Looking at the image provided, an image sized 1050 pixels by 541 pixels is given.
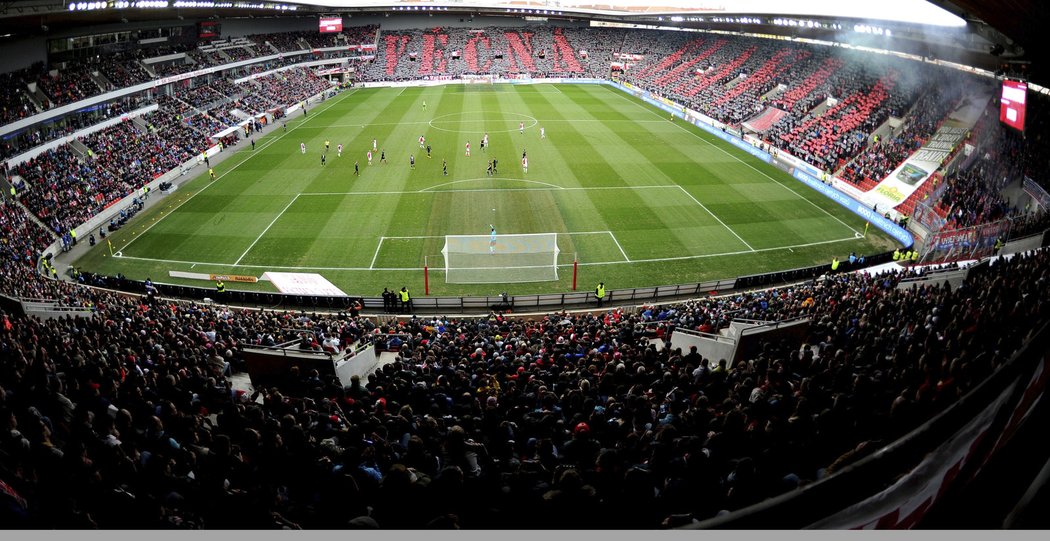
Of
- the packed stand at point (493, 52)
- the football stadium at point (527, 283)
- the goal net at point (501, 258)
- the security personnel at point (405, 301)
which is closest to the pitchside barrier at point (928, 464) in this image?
the football stadium at point (527, 283)

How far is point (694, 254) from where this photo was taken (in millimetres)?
29094

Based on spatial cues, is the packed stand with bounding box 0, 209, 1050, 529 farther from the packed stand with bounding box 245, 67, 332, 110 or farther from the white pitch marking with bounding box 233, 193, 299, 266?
the packed stand with bounding box 245, 67, 332, 110

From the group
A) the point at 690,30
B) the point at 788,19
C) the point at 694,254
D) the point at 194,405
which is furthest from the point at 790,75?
the point at 194,405

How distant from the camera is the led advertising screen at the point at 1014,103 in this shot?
28781 mm

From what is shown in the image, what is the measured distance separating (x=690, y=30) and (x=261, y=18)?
2539 inches

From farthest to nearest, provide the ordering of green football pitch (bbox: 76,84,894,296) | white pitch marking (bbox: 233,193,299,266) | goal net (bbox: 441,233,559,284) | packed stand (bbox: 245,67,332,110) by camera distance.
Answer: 1. packed stand (bbox: 245,67,332,110)
2. white pitch marking (bbox: 233,193,299,266)
3. green football pitch (bbox: 76,84,894,296)
4. goal net (bbox: 441,233,559,284)

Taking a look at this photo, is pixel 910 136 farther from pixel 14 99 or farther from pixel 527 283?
pixel 14 99

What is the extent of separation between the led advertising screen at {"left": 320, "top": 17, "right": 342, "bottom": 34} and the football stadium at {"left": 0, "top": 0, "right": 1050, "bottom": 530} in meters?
9.80

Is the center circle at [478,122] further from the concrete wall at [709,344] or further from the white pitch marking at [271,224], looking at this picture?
the concrete wall at [709,344]

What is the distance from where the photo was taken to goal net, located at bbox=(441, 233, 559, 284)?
26.8m

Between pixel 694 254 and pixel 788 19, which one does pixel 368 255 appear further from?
pixel 788 19

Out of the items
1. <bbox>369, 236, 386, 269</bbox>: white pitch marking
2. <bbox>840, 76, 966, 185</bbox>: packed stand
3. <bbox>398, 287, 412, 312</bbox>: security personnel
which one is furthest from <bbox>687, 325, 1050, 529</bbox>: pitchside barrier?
<bbox>840, 76, 966, 185</bbox>: packed stand

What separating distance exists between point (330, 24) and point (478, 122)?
4778 centimetres

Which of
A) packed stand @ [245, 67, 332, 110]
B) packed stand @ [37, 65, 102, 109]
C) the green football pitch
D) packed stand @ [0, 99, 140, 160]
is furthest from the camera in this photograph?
packed stand @ [245, 67, 332, 110]
